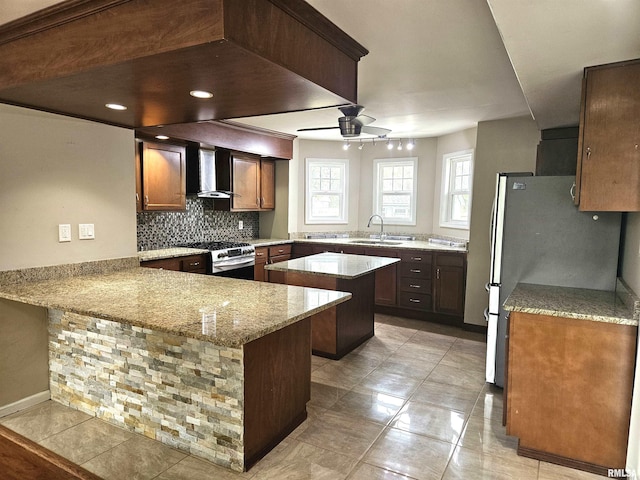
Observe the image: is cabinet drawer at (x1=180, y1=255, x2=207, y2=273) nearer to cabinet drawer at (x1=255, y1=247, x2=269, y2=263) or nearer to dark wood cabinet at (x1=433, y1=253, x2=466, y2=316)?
cabinet drawer at (x1=255, y1=247, x2=269, y2=263)

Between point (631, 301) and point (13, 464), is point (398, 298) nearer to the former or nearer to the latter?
point (631, 301)

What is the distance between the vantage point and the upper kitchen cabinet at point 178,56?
1551 millimetres

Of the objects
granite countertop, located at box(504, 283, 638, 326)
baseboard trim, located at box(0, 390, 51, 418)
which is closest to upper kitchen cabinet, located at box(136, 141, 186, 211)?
baseboard trim, located at box(0, 390, 51, 418)

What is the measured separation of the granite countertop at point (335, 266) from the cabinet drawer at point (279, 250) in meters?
1.47

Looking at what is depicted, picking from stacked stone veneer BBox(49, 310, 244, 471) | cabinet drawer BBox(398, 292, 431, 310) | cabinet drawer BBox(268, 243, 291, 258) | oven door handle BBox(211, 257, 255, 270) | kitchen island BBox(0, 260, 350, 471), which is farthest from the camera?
cabinet drawer BBox(268, 243, 291, 258)

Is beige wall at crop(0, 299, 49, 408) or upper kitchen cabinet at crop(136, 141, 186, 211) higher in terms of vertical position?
upper kitchen cabinet at crop(136, 141, 186, 211)

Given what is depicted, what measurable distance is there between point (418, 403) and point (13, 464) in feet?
A: 7.88

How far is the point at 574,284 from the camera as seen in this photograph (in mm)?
2764

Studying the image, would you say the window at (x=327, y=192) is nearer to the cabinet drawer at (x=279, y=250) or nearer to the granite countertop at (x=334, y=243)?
the granite countertop at (x=334, y=243)

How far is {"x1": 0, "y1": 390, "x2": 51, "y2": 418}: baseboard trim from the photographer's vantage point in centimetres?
265

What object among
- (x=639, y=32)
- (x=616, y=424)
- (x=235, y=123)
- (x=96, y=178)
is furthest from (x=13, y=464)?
(x=235, y=123)

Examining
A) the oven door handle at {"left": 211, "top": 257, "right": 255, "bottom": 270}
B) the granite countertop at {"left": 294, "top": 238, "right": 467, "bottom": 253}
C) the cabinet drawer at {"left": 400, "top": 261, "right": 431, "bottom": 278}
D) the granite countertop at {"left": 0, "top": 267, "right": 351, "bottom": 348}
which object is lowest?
the cabinet drawer at {"left": 400, "top": 261, "right": 431, "bottom": 278}

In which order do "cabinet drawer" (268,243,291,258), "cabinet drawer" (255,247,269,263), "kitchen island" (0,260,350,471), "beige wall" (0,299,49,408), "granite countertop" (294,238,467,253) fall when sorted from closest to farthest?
"kitchen island" (0,260,350,471)
"beige wall" (0,299,49,408)
"granite countertop" (294,238,467,253)
"cabinet drawer" (255,247,269,263)
"cabinet drawer" (268,243,291,258)

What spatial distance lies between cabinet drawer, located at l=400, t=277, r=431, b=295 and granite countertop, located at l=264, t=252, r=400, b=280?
3.89 feet
